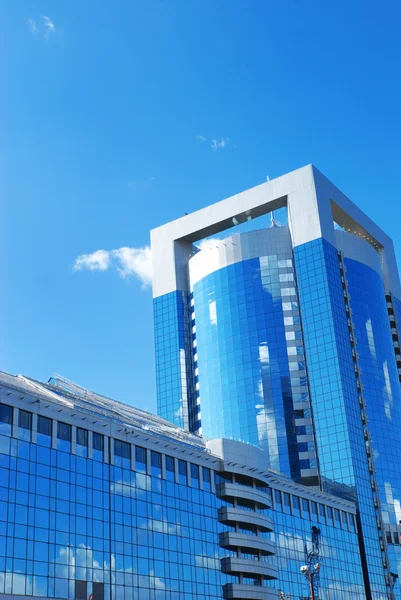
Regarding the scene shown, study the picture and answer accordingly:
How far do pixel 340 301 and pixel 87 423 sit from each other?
78762mm

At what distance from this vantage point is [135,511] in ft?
→ 257

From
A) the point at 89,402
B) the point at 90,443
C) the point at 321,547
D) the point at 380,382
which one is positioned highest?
the point at 380,382

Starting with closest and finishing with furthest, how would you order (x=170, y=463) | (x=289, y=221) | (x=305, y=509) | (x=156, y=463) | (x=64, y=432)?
(x=64, y=432) → (x=156, y=463) → (x=170, y=463) → (x=305, y=509) → (x=289, y=221)

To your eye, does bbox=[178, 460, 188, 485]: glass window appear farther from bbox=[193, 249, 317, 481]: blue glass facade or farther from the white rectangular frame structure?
the white rectangular frame structure

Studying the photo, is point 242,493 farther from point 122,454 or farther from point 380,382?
point 380,382

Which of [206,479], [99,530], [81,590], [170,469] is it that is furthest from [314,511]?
[81,590]

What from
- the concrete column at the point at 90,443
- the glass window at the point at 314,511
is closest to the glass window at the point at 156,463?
the concrete column at the point at 90,443

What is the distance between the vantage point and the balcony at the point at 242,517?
92.3 metres

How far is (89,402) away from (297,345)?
66.0 m

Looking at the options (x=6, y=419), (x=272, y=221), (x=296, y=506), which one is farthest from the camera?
(x=272, y=221)

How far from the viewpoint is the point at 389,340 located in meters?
152

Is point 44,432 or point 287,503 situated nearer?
point 44,432

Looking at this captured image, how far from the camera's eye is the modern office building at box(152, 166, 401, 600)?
130250 mm

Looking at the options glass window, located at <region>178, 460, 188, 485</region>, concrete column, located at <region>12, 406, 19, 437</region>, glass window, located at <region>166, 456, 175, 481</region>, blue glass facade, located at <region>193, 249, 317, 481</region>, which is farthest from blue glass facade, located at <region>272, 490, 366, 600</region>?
concrete column, located at <region>12, 406, 19, 437</region>
